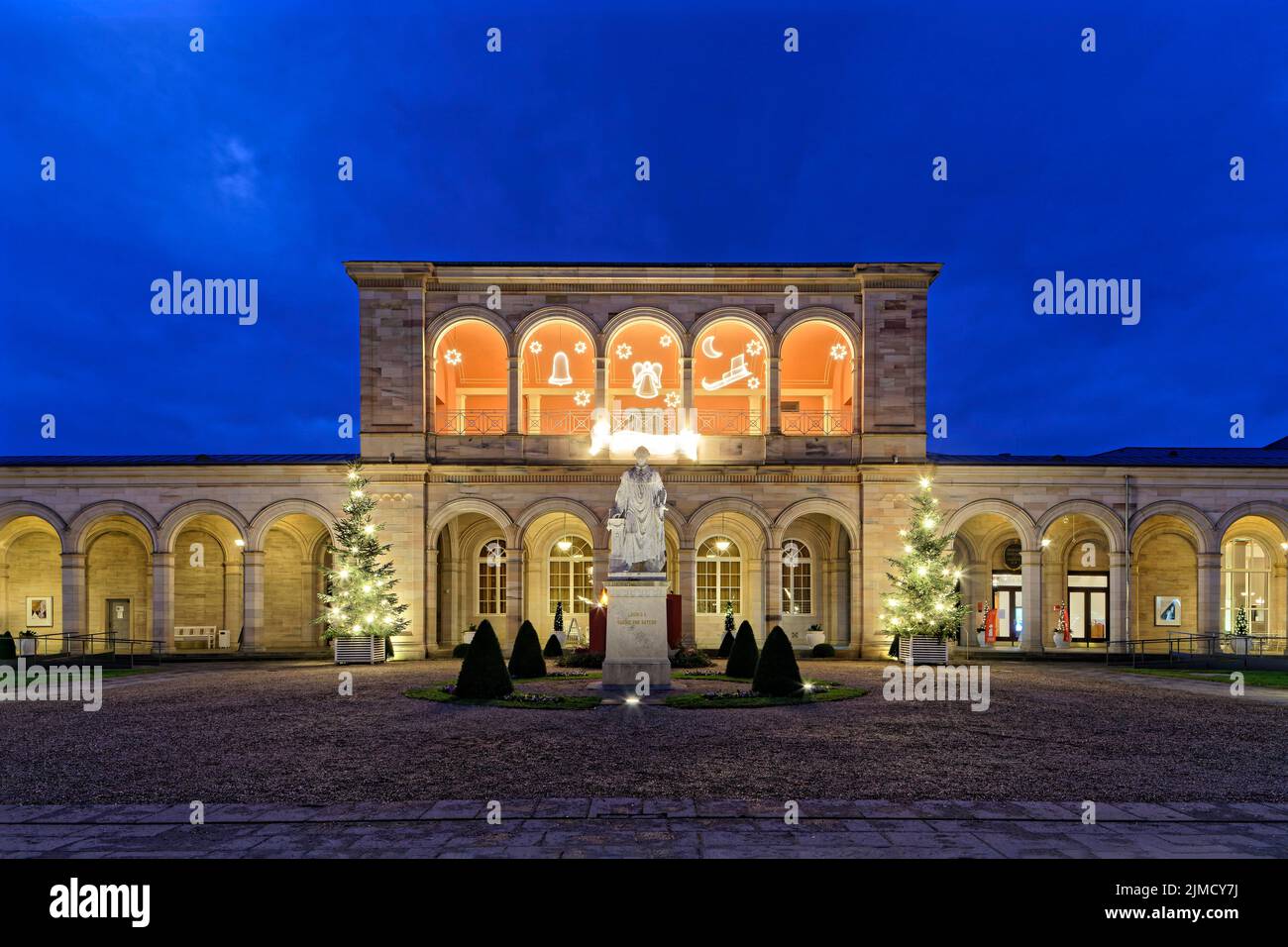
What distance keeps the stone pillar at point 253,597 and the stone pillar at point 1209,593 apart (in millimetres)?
33485

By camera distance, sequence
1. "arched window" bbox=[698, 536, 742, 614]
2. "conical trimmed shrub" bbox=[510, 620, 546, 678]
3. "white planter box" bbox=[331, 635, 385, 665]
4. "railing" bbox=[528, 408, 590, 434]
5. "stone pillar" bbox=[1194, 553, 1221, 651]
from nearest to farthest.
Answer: "conical trimmed shrub" bbox=[510, 620, 546, 678] → "white planter box" bbox=[331, 635, 385, 665] → "stone pillar" bbox=[1194, 553, 1221, 651] → "railing" bbox=[528, 408, 590, 434] → "arched window" bbox=[698, 536, 742, 614]

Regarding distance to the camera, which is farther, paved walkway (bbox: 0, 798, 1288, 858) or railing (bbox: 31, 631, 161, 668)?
railing (bbox: 31, 631, 161, 668)

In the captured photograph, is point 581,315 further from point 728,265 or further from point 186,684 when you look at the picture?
point 186,684

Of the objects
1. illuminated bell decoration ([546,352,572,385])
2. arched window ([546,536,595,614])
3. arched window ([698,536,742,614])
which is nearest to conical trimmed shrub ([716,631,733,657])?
arched window ([698,536,742,614])

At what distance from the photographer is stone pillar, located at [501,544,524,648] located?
89.2 feet

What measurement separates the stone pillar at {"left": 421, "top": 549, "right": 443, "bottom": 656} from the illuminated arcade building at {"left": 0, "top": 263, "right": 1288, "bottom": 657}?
87 millimetres

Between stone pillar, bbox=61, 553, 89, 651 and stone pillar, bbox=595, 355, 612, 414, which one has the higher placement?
stone pillar, bbox=595, 355, 612, 414

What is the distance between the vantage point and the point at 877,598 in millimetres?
27219

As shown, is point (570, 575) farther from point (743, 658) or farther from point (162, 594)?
point (162, 594)

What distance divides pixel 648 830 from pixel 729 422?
25215 mm

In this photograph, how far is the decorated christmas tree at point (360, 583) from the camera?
25067 mm

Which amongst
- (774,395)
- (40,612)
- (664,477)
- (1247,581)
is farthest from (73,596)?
(1247,581)

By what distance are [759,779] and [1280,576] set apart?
30502 mm

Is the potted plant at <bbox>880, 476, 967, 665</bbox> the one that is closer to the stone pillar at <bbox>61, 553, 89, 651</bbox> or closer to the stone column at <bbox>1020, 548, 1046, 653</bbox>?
the stone column at <bbox>1020, 548, 1046, 653</bbox>
